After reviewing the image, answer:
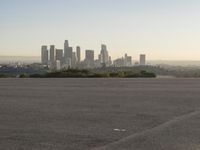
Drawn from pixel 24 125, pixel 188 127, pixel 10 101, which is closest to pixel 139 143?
pixel 188 127

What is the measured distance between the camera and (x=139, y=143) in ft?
36.4

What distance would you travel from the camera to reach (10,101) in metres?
20.7

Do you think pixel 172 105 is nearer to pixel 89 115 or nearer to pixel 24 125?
pixel 89 115

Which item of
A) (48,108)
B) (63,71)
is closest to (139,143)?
(48,108)

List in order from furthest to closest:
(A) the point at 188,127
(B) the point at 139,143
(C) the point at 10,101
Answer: (C) the point at 10,101
(A) the point at 188,127
(B) the point at 139,143

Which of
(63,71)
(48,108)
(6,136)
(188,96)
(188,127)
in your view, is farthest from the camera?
(63,71)

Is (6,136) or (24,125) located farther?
(24,125)

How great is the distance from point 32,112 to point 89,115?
1890mm

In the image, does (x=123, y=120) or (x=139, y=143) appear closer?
(x=139, y=143)

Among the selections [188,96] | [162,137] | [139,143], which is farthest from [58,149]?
[188,96]

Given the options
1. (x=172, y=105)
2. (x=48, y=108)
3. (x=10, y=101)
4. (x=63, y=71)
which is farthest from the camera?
(x=63, y=71)

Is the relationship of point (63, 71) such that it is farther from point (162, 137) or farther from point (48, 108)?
point (162, 137)

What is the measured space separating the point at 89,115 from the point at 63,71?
120 ft

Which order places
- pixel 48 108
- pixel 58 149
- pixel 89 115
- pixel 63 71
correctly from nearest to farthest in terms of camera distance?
pixel 58 149, pixel 89 115, pixel 48 108, pixel 63 71
